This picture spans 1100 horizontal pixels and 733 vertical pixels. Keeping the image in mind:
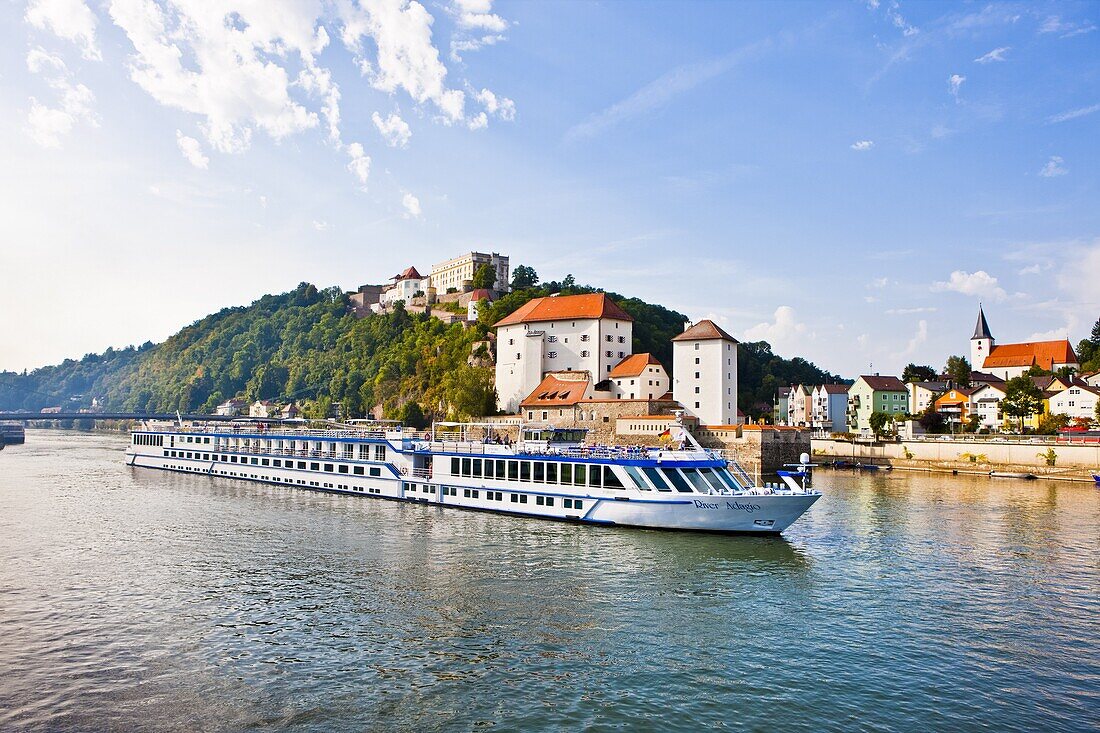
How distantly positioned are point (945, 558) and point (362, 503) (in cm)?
3461

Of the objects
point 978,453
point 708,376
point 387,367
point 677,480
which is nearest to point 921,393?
point 978,453

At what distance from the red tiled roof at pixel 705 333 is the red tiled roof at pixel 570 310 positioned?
11.8 meters

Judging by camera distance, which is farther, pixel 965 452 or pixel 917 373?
pixel 917 373

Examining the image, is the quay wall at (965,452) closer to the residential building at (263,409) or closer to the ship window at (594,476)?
the ship window at (594,476)

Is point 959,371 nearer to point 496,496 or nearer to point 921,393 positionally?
point 921,393

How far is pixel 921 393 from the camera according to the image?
121 m

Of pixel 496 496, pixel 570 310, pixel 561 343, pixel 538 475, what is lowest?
pixel 496 496

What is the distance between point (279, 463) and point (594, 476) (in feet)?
108

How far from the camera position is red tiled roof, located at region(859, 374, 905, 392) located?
12100 cm

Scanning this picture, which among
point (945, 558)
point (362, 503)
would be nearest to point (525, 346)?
point (362, 503)

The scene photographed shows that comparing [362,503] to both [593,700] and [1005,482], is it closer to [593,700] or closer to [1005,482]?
[593,700]

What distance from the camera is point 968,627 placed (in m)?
22.1

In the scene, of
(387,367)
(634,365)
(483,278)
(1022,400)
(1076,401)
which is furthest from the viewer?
(483,278)

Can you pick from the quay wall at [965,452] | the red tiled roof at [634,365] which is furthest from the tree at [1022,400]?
the red tiled roof at [634,365]
